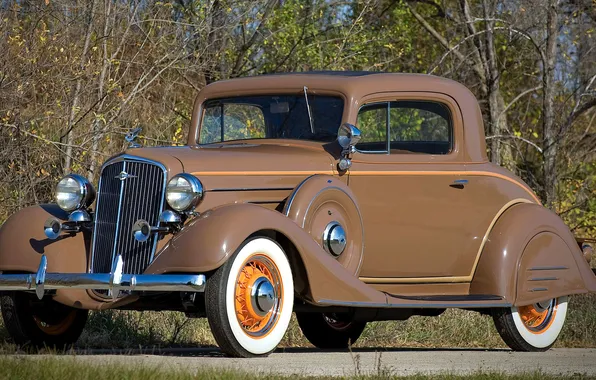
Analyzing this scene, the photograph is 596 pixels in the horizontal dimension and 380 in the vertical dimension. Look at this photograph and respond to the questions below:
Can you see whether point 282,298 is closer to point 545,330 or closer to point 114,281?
point 114,281

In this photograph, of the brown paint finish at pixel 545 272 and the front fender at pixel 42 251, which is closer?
the front fender at pixel 42 251

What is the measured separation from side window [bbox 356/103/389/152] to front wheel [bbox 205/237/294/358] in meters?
1.63

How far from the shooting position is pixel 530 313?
A: 27.4 ft

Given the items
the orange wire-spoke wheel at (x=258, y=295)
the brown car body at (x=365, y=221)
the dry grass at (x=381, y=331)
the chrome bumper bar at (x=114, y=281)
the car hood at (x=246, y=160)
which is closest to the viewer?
the chrome bumper bar at (x=114, y=281)

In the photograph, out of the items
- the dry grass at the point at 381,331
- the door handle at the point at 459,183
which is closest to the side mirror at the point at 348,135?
the door handle at the point at 459,183

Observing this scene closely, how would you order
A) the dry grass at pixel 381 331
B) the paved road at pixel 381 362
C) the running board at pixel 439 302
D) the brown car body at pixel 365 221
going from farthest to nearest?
the dry grass at pixel 381 331, the running board at pixel 439 302, the brown car body at pixel 365 221, the paved road at pixel 381 362

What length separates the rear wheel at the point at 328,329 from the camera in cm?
916

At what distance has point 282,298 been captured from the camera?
6555mm

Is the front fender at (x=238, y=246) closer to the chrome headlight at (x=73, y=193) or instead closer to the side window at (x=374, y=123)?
the chrome headlight at (x=73, y=193)

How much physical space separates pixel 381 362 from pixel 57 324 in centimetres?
244

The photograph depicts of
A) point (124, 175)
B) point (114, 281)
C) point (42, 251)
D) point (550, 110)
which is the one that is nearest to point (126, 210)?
point (124, 175)

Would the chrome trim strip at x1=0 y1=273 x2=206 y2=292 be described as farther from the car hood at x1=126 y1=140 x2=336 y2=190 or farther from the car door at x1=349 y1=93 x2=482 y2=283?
the car door at x1=349 y1=93 x2=482 y2=283

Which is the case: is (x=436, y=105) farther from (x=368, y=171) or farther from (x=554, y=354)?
(x=554, y=354)

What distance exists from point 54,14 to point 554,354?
24.9ft
